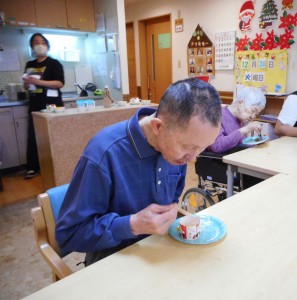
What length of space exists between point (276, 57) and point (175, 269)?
134 inches

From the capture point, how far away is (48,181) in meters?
3.02

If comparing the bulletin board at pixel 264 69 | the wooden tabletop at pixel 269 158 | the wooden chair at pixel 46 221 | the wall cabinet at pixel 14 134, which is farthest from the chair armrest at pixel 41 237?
the bulletin board at pixel 264 69

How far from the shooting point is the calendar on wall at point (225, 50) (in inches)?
155

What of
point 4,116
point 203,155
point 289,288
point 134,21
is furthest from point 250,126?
point 134,21

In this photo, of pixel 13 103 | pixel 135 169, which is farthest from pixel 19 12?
pixel 135 169

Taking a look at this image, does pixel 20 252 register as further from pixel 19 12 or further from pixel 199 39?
pixel 199 39

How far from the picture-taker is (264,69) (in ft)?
12.0

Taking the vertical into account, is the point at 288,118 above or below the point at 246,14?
below

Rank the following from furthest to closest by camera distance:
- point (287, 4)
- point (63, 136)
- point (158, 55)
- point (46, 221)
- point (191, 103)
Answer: point (158, 55) → point (287, 4) → point (63, 136) → point (46, 221) → point (191, 103)

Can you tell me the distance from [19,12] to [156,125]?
3886 mm

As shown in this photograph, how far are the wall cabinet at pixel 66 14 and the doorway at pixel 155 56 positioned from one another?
116cm

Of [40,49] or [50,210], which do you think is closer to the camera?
[50,210]

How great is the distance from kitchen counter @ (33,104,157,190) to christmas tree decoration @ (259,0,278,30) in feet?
7.07

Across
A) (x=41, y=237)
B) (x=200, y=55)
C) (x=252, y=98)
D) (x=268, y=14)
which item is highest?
(x=268, y=14)
